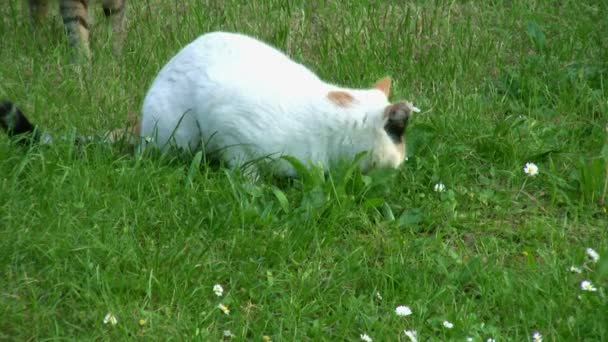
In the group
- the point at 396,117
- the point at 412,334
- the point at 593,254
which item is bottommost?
the point at 412,334

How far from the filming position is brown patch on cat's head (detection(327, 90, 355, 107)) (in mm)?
4535

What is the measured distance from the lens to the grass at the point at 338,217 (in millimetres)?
3713

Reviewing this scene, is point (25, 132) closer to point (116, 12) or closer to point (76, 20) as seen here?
point (76, 20)

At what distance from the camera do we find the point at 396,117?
Result: 4457mm

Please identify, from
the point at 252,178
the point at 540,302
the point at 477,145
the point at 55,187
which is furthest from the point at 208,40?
the point at 540,302

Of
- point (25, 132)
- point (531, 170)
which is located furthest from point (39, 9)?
point (531, 170)

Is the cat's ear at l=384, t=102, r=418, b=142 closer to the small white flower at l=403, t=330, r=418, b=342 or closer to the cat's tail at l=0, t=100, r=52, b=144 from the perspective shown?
the small white flower at l=403, t=330, r=418, b=342

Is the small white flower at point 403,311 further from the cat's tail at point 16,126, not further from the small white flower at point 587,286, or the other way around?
the cat's tail at point 16,126

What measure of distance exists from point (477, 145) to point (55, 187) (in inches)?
83.9

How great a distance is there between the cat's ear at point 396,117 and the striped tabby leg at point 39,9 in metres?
3.24

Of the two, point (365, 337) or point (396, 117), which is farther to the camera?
point (396, 117)

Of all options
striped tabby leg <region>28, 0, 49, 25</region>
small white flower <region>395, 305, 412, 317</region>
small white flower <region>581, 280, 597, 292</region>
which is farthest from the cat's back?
striped tabby leg <region>28, 0, 49, 25</region>

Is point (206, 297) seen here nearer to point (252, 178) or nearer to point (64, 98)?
point (252, 178)

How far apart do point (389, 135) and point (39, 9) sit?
3417 millimetres
